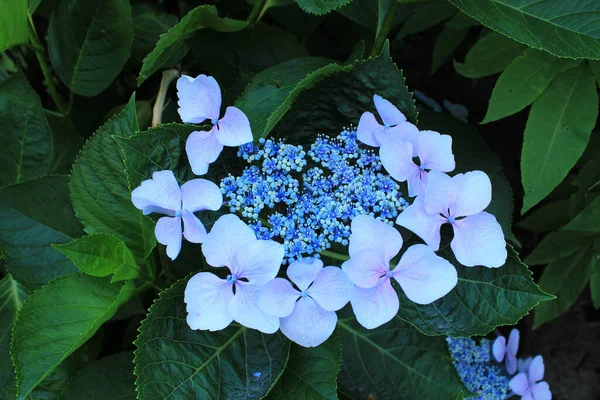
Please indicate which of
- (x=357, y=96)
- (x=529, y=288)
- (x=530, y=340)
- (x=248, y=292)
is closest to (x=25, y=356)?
(x=248, y=292)

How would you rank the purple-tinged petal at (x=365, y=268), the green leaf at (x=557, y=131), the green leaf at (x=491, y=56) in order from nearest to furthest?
the purple-tinged petal at (x=365, y=268)
the green leaf at (x=557, y=131)
the green leaf at (x=491, y=56)

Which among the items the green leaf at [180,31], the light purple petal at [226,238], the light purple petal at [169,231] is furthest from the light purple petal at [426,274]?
the green leaf at [180,31]

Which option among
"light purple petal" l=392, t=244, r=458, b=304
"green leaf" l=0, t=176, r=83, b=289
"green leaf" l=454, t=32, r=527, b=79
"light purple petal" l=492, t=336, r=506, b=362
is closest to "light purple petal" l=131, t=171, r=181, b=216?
"light purple petal" l=392, t=244, r=458, b=304

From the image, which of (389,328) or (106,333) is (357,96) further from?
(106,333)

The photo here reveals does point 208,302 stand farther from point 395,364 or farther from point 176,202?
point 395,364

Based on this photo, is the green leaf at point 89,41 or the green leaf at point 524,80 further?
the green leaf at point 89,41

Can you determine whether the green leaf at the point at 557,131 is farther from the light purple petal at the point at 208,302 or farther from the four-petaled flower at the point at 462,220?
the light purple petal at the point at 208,302
